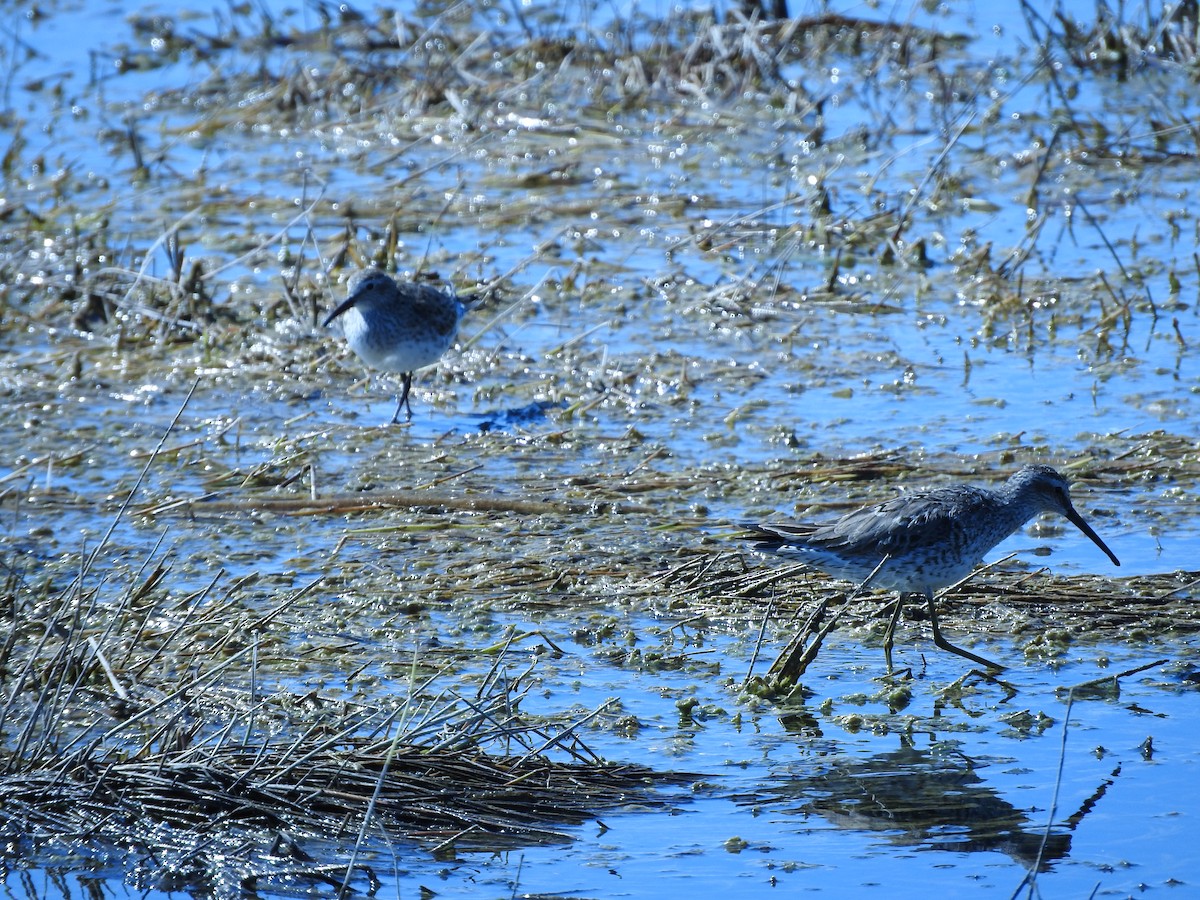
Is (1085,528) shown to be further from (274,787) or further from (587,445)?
(274,787)

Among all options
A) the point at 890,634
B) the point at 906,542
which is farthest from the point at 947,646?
the point at 906,542

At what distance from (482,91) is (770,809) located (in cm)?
1014

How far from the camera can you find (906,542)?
22.0 ft

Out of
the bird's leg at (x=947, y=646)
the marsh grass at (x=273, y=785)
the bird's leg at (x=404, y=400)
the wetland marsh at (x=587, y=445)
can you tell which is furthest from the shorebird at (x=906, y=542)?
the bird's leg at (x=404, y=400)

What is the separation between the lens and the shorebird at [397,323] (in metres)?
9.68

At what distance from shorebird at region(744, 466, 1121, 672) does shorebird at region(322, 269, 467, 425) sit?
3.35 m

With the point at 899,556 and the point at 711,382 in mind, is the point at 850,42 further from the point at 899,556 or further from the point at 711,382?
the point at 899,556

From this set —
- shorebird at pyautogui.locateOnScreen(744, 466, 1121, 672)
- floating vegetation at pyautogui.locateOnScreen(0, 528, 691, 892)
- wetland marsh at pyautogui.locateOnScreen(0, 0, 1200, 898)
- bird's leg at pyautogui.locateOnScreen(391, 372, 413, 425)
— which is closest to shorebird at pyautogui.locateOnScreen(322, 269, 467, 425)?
bird's leg at pyautogui.locateOnScreen(391, 372, 413, 425)

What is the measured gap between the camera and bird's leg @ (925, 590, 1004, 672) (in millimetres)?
6516

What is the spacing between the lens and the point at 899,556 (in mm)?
6691

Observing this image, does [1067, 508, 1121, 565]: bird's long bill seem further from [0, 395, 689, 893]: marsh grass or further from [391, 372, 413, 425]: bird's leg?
[391, 372, 413, 425]: bird's leg

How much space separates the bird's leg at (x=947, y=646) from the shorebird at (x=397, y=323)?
3.87m

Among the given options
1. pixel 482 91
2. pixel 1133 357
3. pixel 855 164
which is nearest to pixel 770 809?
pixel 1133 357

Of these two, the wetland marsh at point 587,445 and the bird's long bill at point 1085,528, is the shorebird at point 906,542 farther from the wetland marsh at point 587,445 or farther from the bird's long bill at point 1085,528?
the wetland marsh at point 587,445
